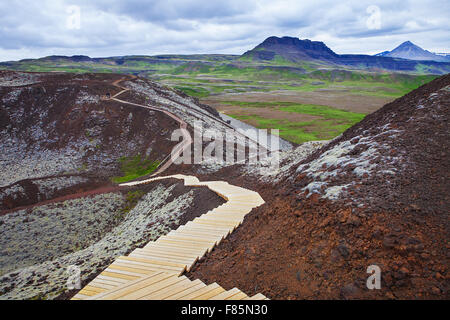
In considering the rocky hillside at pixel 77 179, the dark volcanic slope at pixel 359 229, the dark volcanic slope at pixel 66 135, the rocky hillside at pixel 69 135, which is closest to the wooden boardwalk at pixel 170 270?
the dark volcanic slope at pixel 359 229

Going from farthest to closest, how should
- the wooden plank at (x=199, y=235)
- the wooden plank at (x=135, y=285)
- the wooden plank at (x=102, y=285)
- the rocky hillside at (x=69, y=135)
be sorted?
1. the rocky hillside at (x=69, y=135)
2. the wooden plank at (x=199, y=235)
3. the wooden plank at (x=102, y=285)
4. the wooden plank at (x=135, y=285)

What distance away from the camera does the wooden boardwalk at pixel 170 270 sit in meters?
6.09

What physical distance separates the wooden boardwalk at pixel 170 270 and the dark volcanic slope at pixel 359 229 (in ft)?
2.01

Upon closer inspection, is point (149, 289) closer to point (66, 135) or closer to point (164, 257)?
point (164, 257)

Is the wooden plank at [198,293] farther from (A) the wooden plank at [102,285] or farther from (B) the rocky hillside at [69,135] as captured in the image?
(B) the rocky hillside at [69,135]

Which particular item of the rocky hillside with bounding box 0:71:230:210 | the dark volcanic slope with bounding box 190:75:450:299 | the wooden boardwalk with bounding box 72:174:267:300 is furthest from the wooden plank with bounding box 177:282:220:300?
the rocky hillside with bounding box 0:71:230:210

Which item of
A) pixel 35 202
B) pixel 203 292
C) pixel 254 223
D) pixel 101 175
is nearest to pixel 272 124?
pixel 101 175

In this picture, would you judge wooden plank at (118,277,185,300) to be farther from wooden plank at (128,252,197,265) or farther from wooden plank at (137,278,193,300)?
wooden plank at (128,252,197,265)

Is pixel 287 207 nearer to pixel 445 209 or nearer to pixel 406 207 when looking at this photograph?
pixel 406 207

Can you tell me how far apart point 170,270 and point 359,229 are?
497cm

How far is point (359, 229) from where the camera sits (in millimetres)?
6770

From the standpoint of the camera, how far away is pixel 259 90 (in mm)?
146750

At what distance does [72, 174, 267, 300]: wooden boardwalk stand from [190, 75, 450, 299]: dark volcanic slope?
2.01 feet

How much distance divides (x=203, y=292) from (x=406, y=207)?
5349 mm
